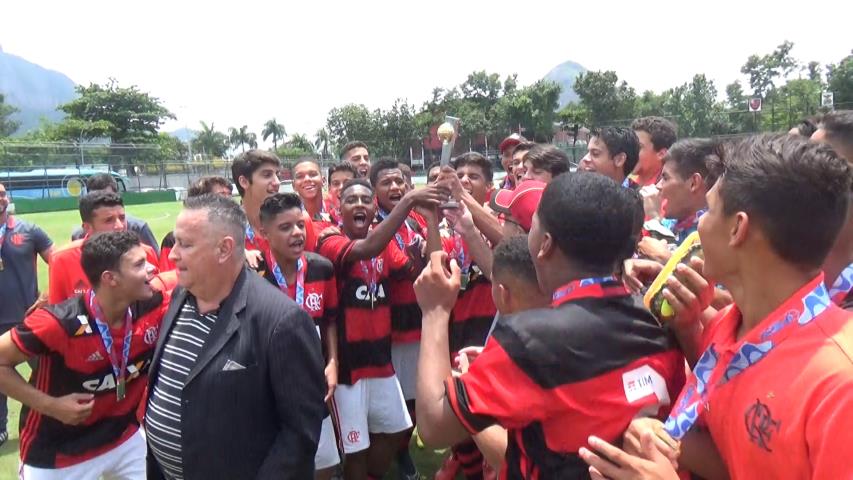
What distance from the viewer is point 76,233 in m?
6.41

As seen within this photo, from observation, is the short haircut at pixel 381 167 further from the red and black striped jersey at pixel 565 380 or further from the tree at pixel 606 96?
the tree at pixel 606 96

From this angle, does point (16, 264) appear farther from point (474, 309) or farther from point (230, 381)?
point (230, 381)

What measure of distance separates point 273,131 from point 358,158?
94288 millimetres

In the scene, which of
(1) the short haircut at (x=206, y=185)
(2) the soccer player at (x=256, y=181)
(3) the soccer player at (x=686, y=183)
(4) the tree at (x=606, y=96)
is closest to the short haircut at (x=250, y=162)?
(2) the soccer player at (x=256, y=181)

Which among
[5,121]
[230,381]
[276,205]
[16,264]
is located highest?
[5,121]

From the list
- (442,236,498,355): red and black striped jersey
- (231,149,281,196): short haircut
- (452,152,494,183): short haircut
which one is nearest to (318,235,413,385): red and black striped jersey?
(442,236,498,355): red and black striped jersey

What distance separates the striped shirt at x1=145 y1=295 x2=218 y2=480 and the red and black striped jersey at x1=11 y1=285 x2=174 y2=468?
2.68ft

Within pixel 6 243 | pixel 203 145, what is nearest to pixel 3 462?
pixel 6 243

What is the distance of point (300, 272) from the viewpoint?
4051 mm

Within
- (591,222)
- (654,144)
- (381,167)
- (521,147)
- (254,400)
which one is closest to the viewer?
(591,222)

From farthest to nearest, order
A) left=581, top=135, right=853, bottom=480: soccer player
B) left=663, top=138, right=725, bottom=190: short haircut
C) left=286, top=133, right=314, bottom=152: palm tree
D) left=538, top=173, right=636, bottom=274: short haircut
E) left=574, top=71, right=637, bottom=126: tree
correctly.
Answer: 1. left=286, top=133, right=314, bottom=152: palm tree
2. left=574, top=71, right=637, bottom=126: tree
3. left=663, top=138, right=725, bottom=190: short haircut
4. left=538, top=173, right=636, bottom=274: short haircut
5. left=581, top=135, right=853, bottom=480: soccer player

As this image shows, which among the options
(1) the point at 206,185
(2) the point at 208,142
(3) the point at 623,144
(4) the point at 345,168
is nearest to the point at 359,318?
(3) the point at 623,144

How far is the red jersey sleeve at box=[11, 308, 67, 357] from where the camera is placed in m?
3.22

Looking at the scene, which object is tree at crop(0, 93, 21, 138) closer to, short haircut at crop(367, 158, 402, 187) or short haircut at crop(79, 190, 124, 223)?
short haircut at crop(79, 190, 124, 223)
